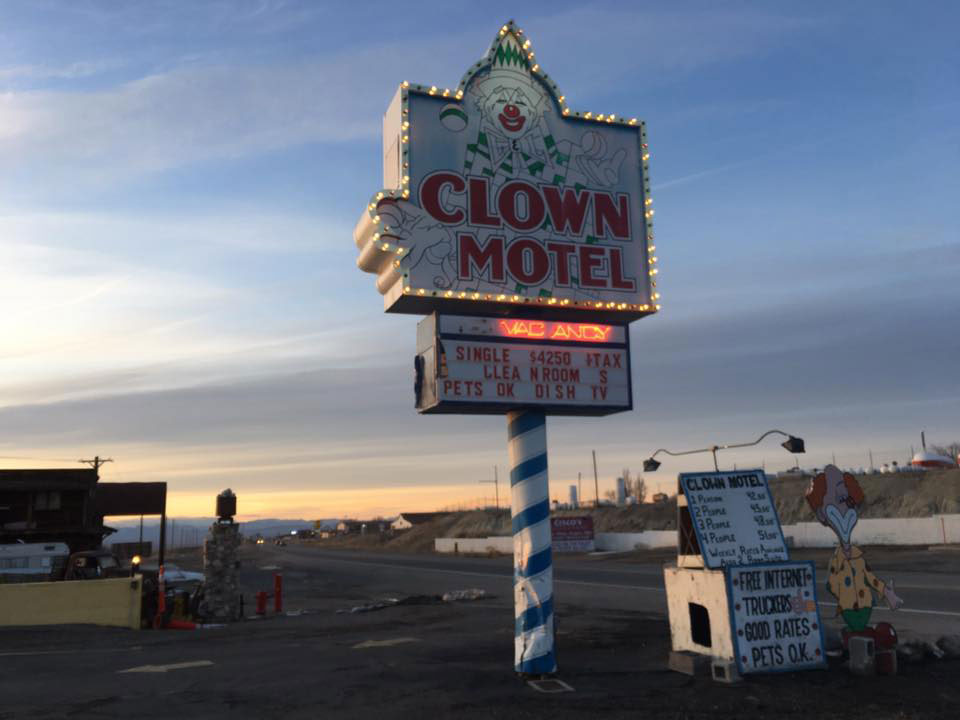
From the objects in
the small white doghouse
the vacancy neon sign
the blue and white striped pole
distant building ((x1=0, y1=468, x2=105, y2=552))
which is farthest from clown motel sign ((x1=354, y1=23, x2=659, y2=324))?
distant building ((x1=0, y1=468, x2=105, y2=552))

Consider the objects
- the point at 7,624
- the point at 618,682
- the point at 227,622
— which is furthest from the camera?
the point at 227,622

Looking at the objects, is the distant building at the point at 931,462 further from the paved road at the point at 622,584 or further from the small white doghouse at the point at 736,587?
the small white doghouse at the point at 736,587

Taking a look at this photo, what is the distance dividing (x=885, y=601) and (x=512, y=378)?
605 cm

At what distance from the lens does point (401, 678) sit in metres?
10.5

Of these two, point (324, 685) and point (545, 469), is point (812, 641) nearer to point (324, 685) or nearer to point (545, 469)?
point (545, 469)

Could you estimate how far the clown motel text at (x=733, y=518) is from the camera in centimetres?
1061

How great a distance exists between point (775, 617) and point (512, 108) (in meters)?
7.63

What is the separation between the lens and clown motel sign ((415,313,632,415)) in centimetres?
1048

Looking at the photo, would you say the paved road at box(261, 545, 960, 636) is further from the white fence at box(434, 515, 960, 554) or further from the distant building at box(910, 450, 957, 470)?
the distant building at box(910, 450, 957, 470)

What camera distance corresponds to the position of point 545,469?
10.9 meters

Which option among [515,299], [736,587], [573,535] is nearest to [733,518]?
[736,587]

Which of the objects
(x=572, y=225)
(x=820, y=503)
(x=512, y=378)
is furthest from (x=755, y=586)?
(x=572, y=225)

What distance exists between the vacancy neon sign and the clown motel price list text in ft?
0.42

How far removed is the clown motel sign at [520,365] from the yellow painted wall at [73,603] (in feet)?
44.0
